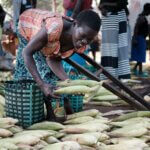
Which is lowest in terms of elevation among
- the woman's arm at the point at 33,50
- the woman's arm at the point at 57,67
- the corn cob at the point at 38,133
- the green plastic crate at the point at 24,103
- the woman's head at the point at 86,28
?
the corn cob at the point at 38,133

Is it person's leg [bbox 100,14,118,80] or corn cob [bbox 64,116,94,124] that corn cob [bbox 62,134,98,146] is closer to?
corn cob [bbox 64,116,94,124]

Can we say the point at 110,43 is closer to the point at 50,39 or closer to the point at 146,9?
the point at 146,9

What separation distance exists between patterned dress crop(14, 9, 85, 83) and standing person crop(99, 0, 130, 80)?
2.47 metres

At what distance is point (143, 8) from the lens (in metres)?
8.73

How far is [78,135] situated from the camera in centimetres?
347

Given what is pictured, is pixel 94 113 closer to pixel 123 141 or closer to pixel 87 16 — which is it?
pixel 123 141

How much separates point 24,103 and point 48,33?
68 centimetres

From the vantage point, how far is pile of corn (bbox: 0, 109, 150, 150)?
3.20 metres

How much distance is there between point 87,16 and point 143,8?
534 centimetres

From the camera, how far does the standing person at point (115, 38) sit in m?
6.52

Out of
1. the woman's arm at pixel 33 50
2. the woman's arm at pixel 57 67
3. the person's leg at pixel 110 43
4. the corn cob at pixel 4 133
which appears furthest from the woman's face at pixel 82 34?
the person's leg at pixel 110 43

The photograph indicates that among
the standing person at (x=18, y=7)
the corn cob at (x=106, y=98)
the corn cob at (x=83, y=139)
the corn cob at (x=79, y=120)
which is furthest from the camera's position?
the standing person at (x=18, y=7)

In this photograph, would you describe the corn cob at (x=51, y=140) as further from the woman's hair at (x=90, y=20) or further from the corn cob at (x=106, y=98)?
the corn cob at (x=106, y=98)

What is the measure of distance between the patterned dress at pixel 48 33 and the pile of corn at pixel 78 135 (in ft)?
2.03
